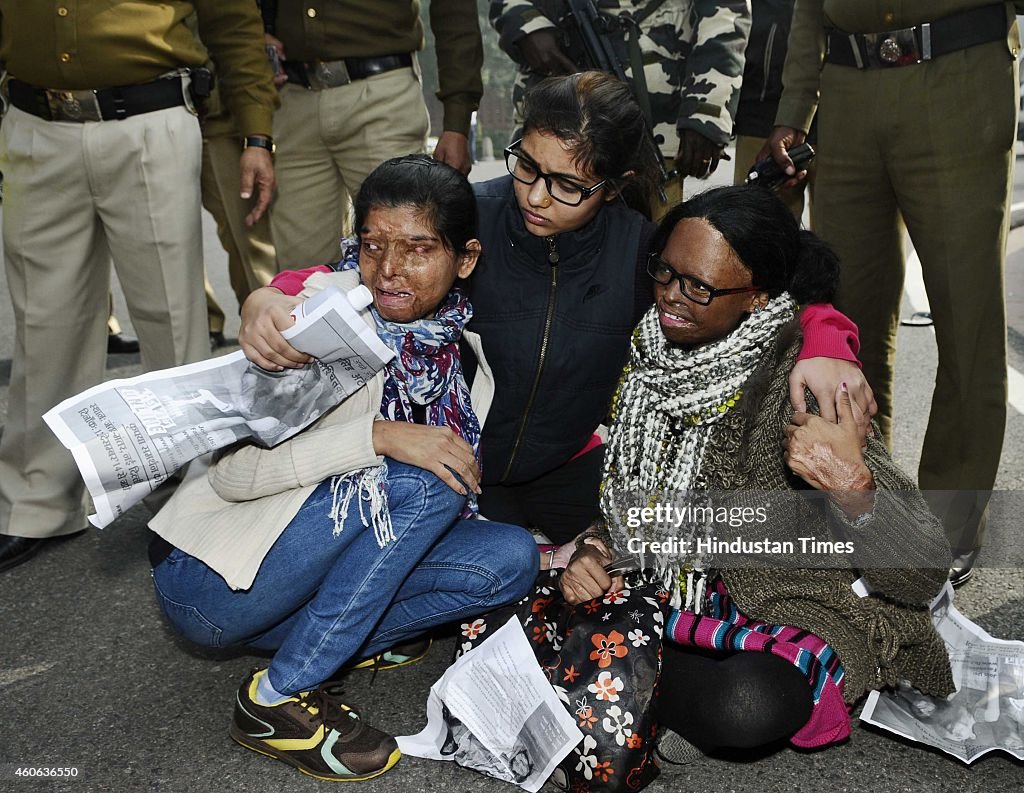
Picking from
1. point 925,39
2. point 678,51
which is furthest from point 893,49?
point 678,51

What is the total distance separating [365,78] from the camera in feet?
11.6


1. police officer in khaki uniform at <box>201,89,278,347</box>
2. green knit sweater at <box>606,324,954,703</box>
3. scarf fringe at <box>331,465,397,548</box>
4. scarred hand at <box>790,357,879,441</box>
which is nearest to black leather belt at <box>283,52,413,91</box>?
police officer in khaki uniform at <box>201,89,278,347</box>

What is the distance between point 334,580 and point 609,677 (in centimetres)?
62

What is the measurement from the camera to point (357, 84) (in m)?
3.54

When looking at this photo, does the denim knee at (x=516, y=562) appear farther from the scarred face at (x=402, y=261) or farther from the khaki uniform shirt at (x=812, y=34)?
the khaki uniform shirt at (x=812, y=34)

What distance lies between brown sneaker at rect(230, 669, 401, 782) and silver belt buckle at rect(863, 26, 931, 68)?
2.18 metres

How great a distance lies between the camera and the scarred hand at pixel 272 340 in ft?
7.04

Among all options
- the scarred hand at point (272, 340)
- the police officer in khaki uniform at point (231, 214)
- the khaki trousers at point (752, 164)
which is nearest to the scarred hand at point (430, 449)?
the scarred hand at point (272, 340)

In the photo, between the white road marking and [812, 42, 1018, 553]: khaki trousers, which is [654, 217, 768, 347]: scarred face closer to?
[812, 42, 1018, 553]: khaki trousers

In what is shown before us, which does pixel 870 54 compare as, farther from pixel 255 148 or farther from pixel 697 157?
pixel 255 148

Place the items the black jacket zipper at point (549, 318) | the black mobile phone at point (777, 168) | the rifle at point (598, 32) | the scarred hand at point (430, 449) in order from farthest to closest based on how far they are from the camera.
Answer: the rifle at point (598, 32) → the black mobile phone at point (777, 168) → the black jacket zipper at point (549, 318) → the scarred hand at point (430, 449)

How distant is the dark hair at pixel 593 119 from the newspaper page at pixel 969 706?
134 cm

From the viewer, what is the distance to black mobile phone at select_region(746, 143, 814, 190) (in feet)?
10.2

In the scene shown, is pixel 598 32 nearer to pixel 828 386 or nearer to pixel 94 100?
pixel 94 100
